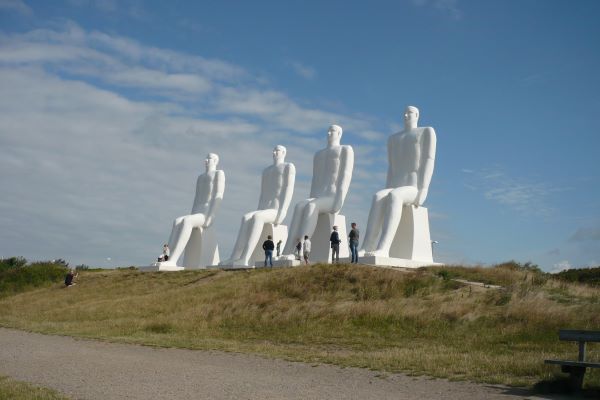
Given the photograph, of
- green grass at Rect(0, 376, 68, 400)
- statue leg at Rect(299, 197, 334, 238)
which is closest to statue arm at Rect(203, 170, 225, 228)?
statue leg at Rect(299, 197, 334, 238)

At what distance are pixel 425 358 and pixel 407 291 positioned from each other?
645cm

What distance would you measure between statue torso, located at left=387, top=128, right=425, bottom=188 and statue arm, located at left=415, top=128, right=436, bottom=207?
0.49 feet

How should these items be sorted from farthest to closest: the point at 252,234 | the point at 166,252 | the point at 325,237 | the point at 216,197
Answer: the point at 216,197 → the point at 166,252 → the point at 252,234 → the point at 325,237

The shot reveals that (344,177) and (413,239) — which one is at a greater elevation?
(344,177)

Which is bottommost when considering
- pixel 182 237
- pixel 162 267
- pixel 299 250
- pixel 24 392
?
pixel 24 392

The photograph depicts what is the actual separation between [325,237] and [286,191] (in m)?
2.60

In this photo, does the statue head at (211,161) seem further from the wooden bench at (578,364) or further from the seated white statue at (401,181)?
the wooden bench at (578,364)

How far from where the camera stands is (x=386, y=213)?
19.3m

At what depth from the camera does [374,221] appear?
1942 centimetres

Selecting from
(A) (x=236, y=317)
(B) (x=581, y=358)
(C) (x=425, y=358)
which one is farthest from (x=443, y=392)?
(A) (x=236, y=317)

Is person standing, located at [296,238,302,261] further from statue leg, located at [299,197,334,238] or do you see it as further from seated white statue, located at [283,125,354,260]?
statue leg, located at [299,197,334,238]

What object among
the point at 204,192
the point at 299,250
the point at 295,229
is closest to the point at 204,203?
the point at 204,192

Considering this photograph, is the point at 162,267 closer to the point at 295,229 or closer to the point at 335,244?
the point at 295,229

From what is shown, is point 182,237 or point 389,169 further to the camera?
point 182,237
